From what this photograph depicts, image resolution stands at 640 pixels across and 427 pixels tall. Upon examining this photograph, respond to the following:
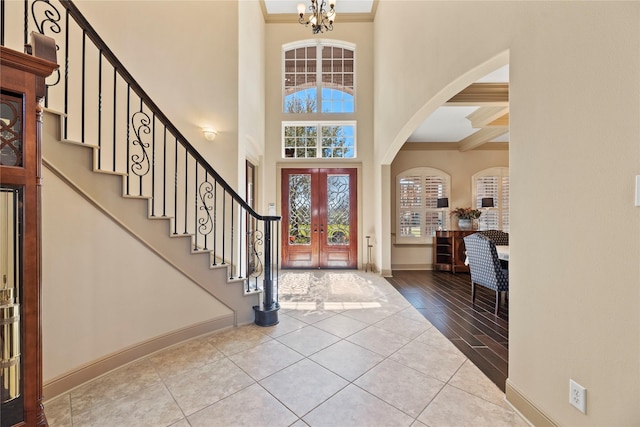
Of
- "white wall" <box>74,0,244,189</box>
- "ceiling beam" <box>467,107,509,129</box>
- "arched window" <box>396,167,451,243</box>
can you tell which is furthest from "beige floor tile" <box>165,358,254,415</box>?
"ceiling beam" <box>467,107,509,129</box>

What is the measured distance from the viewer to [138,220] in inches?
82.8

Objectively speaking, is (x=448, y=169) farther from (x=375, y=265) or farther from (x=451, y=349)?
(x=451, y=349)

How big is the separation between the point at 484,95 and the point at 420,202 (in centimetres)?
302

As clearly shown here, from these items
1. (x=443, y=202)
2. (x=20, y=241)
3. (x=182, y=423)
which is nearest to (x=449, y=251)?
(x=443, y=202)

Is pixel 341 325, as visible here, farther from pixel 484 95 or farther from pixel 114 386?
pixel 484 95

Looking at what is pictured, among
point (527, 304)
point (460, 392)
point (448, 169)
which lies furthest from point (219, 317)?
point (448, 169)

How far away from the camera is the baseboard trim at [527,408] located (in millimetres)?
1412

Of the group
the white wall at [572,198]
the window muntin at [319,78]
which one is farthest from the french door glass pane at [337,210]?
the white wall at [572,198]

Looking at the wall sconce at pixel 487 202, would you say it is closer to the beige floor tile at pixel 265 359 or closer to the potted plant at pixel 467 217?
the potted plant at pixel 467 217

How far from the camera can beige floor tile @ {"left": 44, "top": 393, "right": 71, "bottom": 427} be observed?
1.47m

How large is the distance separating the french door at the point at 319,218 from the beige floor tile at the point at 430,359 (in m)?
3.37

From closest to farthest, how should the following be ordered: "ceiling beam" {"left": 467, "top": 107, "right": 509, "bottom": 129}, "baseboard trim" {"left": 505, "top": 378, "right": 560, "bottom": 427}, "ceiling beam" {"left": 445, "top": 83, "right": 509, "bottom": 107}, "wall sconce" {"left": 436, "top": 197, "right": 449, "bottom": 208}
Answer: "baseboard trim" {"left": 505, "top": 378, "right": 560, "bottom": 427} → "ceiling beam" {"left": 445, "top": 83, "right": 509, "bottom": 107} → "ceiling beam" {"left": 467, "top": 107, "right": 509, "bottom": 129} → "wall sconce" {"left": 436, "top": 197, "right": 449, "bottom": 208}

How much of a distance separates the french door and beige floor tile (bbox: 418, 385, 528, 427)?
13.2 feet

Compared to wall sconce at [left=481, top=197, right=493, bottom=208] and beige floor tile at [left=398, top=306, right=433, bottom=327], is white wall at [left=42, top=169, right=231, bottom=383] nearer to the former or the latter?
beige floor tile at [left=398, top=306, right=433, bottom=327]
